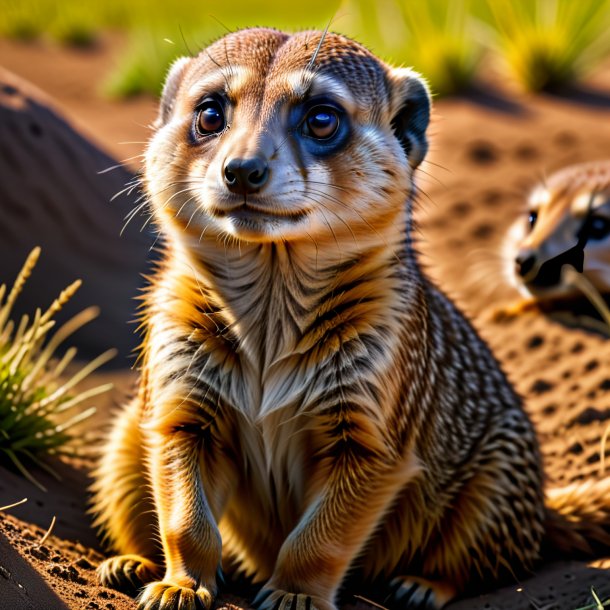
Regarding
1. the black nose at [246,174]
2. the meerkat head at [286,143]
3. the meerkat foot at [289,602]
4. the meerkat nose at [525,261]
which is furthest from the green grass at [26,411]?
the meerkat nose at [525,261]

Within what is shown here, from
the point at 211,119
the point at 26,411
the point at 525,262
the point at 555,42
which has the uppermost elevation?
the point at 555,42

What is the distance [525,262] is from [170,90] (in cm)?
220

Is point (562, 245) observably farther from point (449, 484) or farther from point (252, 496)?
point (252, 496)

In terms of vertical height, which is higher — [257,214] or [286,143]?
[286,143]

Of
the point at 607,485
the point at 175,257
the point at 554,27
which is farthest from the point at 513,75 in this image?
the point at 175,257

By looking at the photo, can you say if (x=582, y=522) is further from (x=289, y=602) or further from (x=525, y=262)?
(x=525, y=262)

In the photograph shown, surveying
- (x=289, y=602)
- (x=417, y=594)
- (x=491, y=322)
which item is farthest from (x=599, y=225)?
(x=289, y=602)

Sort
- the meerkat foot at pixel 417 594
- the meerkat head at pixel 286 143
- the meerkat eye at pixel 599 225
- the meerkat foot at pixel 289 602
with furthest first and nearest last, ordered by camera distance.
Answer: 1. the meerkat eye at pixel 599 225
2. the meerkat foot at pixel 417 594
3. the meerkat foot at pixel 289 602
4. the meerkat head at pixel 286 143

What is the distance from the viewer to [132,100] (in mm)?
10156

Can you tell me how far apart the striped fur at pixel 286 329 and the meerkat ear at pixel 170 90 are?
17mm

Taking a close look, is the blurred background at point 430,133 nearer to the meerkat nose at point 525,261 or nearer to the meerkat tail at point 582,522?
the meerkat nose at point 525,261

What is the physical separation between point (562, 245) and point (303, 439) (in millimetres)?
2330

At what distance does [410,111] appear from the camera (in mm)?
3174

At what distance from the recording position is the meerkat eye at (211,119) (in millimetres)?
2902
